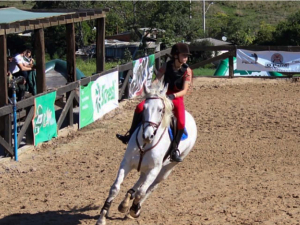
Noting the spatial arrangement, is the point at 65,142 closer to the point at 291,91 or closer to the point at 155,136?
the point at 155,136

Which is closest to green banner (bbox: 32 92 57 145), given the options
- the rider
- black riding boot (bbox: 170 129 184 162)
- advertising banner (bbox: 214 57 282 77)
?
the rider

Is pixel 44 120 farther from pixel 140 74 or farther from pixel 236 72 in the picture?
pixel 236 72

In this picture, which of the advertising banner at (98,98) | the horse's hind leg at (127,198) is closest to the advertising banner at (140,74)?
the advertising banner at (98,98)

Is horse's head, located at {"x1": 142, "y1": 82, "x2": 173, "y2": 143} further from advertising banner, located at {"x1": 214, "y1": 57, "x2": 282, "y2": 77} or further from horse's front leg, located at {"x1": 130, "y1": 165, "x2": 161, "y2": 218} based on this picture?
advertising banner, located at {"x1": 214, "y1": 57, "x2": 282, "y2": 77}

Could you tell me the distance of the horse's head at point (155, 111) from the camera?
6043mm

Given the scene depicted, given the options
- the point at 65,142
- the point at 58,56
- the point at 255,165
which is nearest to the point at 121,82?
the point at 65,142

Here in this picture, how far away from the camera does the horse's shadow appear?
6.85 m

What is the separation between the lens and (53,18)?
1274 centimetres

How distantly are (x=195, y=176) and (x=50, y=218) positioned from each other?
2.88 m

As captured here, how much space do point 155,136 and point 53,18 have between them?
7066mm

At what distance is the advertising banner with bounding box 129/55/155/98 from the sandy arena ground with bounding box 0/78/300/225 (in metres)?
2.09

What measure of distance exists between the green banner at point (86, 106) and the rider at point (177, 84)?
5265 millimetres

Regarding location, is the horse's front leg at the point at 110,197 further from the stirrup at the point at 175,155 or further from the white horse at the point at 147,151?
the stirrup at the point at 175,155

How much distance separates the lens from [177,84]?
7227 millimetres
